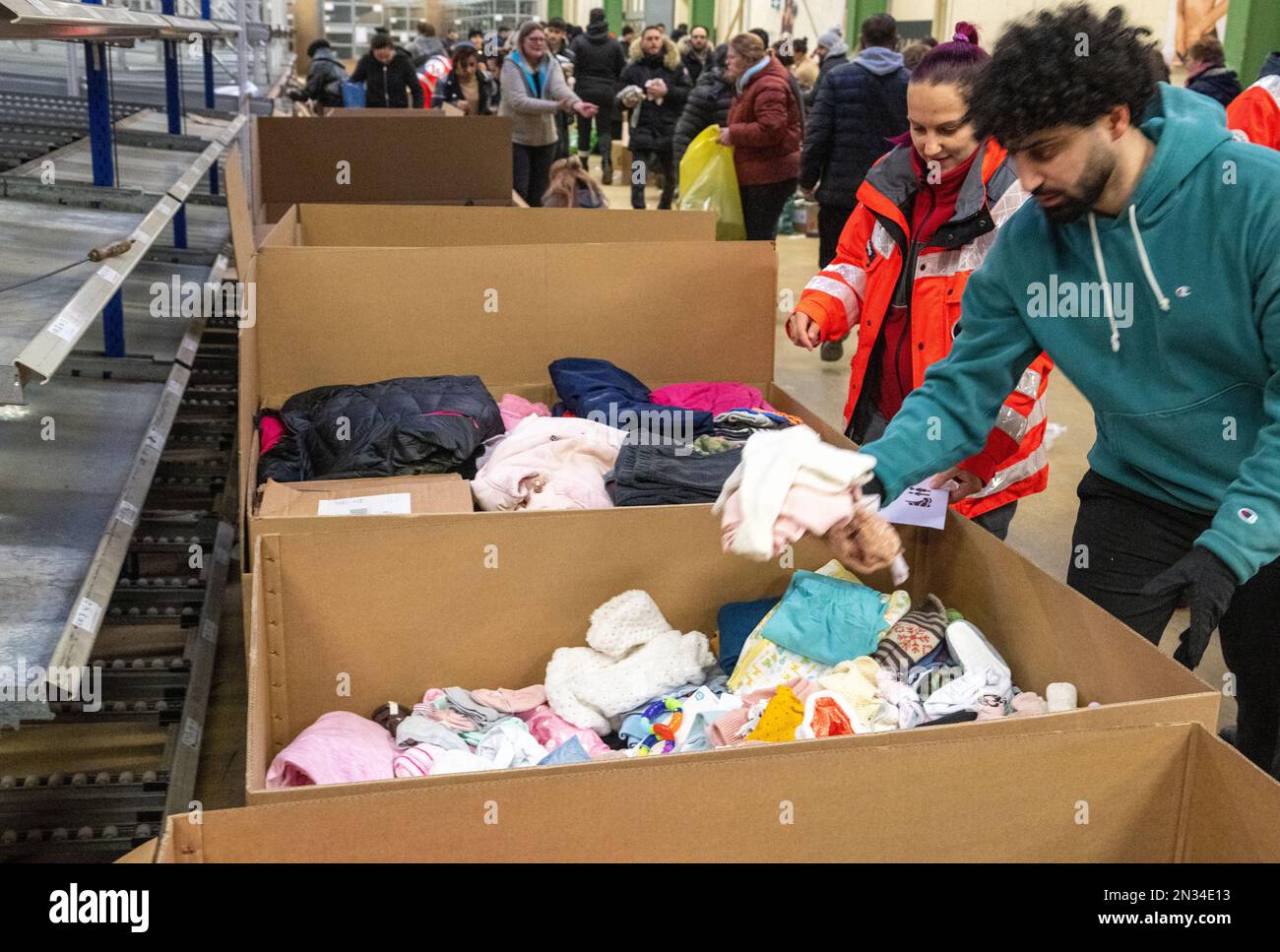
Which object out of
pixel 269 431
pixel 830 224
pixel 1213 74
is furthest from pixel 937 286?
pixel 1213 74

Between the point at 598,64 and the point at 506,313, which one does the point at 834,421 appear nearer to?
the point at 506,313

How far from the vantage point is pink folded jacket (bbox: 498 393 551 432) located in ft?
10.8

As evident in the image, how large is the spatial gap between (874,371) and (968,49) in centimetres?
70

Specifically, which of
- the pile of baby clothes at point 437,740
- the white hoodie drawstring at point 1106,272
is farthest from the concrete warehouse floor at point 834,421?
the pile of baby clothes at point 437,740

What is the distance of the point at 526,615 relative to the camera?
235 cm

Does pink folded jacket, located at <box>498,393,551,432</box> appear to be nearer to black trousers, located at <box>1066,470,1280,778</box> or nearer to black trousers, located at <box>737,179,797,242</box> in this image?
black trousers, located at <box>1066,470,1280,778</box>

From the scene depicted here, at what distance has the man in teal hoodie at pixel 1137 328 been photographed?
1.65 meters

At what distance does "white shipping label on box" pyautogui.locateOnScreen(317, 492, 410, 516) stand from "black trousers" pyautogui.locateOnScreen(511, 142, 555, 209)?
16.9ft

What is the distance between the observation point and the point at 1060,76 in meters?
1.64

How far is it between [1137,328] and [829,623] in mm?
734

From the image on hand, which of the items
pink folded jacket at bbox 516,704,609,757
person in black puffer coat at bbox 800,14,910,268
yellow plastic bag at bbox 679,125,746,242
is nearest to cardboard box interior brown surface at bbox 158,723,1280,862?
pink folded jacket at bbox 516,704,609,757

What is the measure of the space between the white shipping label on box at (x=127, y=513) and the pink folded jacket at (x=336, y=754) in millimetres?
473
